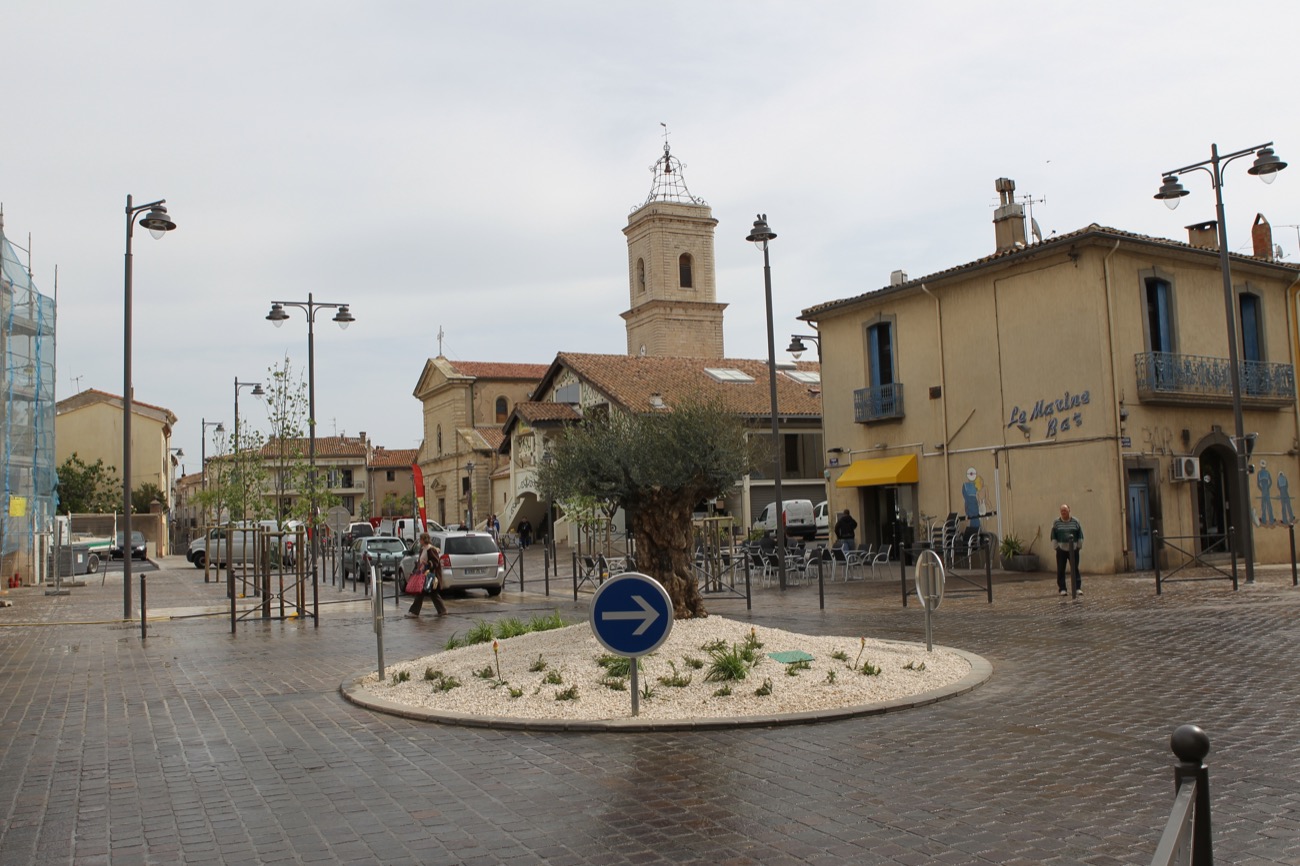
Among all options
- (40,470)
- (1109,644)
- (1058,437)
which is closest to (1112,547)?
(1058,437)

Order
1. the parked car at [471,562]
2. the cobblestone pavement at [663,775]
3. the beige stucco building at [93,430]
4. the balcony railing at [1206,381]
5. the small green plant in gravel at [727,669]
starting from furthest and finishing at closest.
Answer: the beige stucco building at [93,430] < the balcony railing at [1206,381] < the parked car at [471,562] < the small green plant in gravel at [727,669] < the cobblestone pavement at [663,775]

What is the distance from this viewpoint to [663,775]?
6.78 metres

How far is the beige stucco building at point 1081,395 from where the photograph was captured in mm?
24578

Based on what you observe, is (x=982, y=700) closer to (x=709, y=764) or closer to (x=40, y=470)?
(x=709, y=764)

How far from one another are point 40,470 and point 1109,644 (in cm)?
3181

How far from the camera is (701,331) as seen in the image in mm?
72562

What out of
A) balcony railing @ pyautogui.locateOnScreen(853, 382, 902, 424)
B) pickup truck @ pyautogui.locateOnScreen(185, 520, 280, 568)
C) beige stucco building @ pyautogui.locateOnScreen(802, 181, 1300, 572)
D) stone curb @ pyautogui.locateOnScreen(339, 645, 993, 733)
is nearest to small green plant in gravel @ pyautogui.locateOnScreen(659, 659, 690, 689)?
stone curb @ pyautogui.locateOnScreen(339, 645, 993, 733)

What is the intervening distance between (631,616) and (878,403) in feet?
74.9

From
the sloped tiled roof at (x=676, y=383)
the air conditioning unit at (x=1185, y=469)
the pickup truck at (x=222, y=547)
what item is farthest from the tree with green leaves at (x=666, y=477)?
the sloped tiled roof at (x=676, y=383)

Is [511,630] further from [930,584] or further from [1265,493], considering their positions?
[1265,493]

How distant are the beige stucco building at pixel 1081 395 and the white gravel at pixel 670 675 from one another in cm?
1495

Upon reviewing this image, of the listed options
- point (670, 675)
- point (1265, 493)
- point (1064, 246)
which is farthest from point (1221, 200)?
point (670, 675)

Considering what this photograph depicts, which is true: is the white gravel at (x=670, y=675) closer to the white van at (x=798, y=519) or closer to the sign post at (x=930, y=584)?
the sign post at (x=930, y=584)

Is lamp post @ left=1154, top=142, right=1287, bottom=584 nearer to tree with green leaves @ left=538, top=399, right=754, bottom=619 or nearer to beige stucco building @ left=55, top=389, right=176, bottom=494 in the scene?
tree with green leaves @ left=538, top=399, right=754, bottom=619
